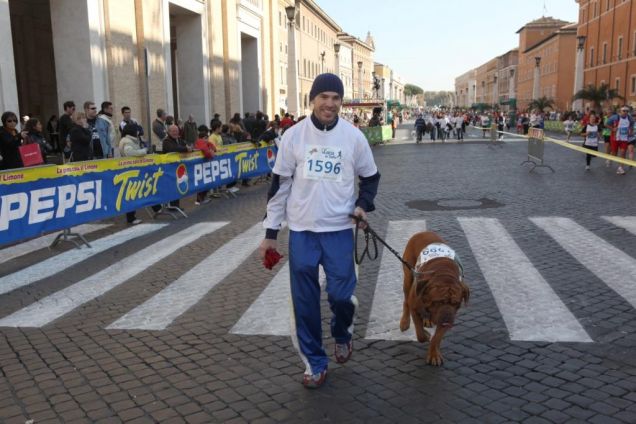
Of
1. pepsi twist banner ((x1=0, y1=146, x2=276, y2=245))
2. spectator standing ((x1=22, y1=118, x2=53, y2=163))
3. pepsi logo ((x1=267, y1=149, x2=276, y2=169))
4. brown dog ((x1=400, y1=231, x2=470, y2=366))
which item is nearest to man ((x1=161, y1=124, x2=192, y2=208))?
pepsi twist banner ((x1=0, y1=146, x2=276, y2=245))

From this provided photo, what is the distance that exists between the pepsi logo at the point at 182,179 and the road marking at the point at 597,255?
654cm

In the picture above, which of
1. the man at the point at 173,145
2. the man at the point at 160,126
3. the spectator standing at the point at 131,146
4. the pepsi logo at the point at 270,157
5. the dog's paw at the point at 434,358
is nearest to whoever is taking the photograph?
the dog's paw at the point at 434,358

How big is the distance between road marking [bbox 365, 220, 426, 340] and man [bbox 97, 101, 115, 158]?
707 centimetres

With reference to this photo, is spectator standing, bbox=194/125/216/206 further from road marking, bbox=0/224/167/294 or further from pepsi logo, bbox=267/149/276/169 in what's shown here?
pepsi logo, bbox=267/149/276/169

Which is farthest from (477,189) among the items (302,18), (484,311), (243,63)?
(302,18)

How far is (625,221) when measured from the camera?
9164 millimetres

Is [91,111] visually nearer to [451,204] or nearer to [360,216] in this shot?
[451,204]

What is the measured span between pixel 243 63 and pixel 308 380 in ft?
103

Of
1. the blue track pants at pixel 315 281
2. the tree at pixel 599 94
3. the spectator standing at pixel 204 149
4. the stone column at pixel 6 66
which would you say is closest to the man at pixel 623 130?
the spectator standing at pixel 204 149

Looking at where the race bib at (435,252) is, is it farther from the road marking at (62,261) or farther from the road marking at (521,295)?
the road marking at (62,261)

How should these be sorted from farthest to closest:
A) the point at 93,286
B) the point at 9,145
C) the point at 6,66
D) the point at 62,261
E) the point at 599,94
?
the point at 599,94
the point at 6,66
the point at 9,145
the point at 62,261
the point at 93,286

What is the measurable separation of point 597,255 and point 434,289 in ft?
13.9

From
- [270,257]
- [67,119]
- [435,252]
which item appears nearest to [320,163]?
[270,257]

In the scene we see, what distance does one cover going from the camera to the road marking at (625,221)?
865 centimetres
